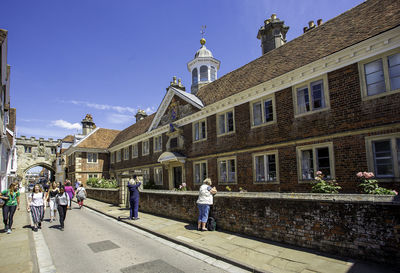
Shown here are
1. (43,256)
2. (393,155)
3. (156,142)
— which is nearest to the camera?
(43,256)

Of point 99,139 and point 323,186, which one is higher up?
point 99,139

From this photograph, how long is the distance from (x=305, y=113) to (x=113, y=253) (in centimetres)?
932

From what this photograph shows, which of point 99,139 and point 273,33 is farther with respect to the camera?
point 99,139

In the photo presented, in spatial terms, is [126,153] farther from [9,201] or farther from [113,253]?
[113,253]

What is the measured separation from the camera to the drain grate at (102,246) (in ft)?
23.7

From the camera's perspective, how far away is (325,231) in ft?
19.0

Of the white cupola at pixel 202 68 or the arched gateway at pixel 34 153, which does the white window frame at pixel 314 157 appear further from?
the arched gateway at pixel 34 153

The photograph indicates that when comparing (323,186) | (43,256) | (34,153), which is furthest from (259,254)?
(34,153)

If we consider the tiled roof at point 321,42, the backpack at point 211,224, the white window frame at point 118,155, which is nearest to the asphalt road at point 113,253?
the backpack at point 211,224

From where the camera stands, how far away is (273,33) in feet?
58.1

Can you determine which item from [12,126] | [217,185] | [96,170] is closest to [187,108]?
[217,185]

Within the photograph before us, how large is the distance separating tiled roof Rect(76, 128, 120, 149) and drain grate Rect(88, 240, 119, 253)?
28.9 metres

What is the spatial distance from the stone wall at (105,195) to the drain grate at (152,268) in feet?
42.9

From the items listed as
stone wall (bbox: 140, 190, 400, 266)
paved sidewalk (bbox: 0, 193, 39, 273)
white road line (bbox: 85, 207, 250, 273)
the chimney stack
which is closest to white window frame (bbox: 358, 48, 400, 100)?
stone wall (bbox: 140, 190, 400, 266)
